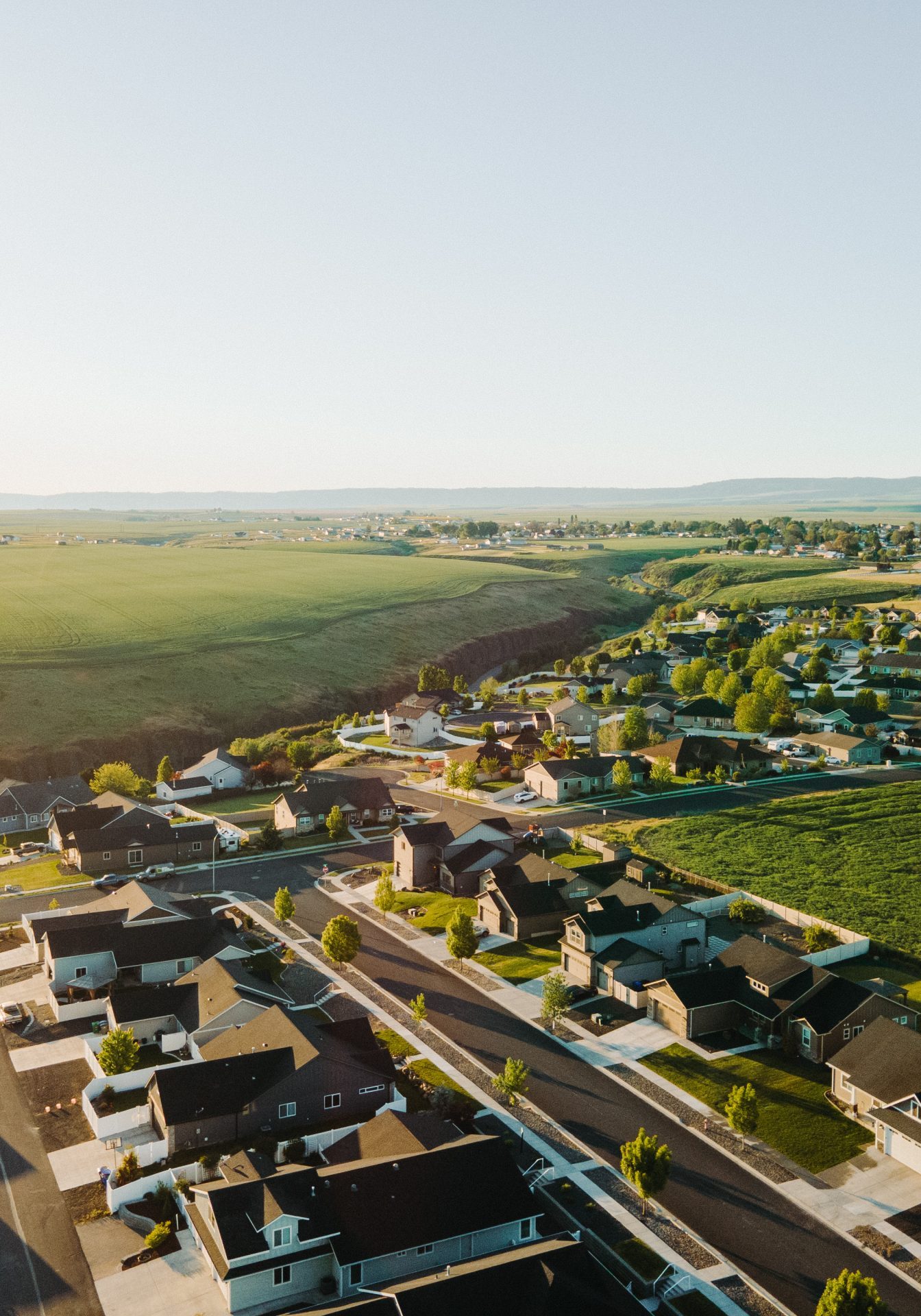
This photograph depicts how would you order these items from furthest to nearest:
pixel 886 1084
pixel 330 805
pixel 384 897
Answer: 1. pixel 330 805
2. pixel 384 897
3. pixel 886 1084

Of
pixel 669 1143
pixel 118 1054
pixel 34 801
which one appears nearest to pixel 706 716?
pixel 34 801

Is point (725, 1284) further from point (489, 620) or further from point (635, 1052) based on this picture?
point (489, 620)

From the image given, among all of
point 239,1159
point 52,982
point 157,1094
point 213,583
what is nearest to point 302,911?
point 52,982

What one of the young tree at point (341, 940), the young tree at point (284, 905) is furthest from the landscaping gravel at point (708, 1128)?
the young tree at point (284, 905)

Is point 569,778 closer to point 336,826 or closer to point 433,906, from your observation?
point 336,826

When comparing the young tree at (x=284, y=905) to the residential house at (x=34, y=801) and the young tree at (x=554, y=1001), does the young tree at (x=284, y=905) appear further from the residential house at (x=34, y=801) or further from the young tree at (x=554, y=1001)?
the residential house at (x=34, y=801)
